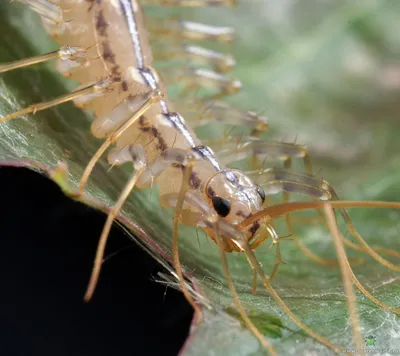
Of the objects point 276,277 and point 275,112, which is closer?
point 276,277

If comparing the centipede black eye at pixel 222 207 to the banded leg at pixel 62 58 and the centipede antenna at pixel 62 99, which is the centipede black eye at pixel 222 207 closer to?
the centipede antenna at pixel 62 99

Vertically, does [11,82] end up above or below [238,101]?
below

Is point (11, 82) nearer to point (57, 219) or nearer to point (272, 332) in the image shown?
point (57, 219)

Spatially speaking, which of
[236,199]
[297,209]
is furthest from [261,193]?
[297,209]

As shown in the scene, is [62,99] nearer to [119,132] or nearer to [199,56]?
[119,132]

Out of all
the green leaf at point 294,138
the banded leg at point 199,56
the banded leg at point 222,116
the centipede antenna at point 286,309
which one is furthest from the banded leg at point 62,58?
the centipede antenna at point 286,309

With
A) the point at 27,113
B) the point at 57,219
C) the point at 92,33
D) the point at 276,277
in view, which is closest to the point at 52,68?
the point at 92,33

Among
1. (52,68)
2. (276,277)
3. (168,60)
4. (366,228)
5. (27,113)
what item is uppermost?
(168,60)
